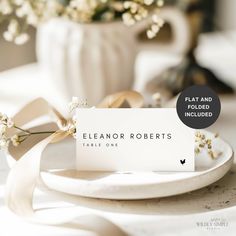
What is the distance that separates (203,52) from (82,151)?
1316 mm

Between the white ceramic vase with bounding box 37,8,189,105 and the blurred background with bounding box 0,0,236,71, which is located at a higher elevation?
the white ceramic vase with bounding box 37,8,189,105

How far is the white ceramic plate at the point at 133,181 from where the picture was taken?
800mm

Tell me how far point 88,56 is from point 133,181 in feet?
1.77

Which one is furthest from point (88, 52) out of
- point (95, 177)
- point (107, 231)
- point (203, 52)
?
point (203, 52)

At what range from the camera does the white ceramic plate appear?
0.80 meters

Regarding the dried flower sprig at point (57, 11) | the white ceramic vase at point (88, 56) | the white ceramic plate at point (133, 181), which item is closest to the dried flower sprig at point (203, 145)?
the white ceramic plate at point (133, 181)

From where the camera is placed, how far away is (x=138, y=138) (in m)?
0.87

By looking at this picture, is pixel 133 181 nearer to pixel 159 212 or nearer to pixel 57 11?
pixel 159 212

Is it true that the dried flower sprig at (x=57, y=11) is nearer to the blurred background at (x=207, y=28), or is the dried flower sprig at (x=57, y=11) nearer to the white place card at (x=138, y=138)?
the white place card at (x=138, y=138)

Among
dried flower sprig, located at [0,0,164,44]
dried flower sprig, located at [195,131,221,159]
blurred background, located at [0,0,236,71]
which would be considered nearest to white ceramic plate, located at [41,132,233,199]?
dried flower sprig, located at [195,131,221,159]

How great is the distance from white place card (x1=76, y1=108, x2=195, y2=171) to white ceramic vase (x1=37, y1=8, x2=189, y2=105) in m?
0.47

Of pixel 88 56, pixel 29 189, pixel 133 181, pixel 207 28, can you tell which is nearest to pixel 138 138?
pixel 133 181

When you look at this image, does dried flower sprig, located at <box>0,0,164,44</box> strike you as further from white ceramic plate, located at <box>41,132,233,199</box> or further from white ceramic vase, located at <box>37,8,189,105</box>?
white ceramic plate, located at <box>41,132,233,199</box>

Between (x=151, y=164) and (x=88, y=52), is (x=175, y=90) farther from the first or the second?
(x=151, y=164)
